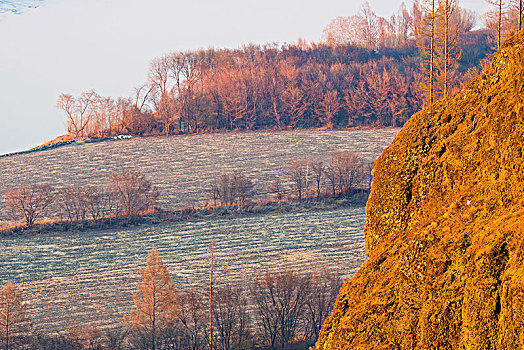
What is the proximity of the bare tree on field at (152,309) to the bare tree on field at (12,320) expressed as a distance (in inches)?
227

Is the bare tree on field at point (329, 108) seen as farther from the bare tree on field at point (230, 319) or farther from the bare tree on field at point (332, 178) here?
the bare tree on field at point (230, 319)

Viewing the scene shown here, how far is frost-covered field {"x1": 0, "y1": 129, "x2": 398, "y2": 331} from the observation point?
44.6 m

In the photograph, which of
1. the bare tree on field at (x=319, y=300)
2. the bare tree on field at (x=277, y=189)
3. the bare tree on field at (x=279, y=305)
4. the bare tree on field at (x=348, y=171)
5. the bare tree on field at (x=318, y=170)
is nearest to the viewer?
the bare tree on field at (x=279, y=305)

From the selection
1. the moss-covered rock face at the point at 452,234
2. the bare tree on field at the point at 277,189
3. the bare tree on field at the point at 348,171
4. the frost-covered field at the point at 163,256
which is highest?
the moss-covered rock face at the point at 452,234

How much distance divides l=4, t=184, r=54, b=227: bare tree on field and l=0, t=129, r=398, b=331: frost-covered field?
4839mm

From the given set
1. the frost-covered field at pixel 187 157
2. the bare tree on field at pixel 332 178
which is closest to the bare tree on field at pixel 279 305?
the bare tree on field at pixel 332 178

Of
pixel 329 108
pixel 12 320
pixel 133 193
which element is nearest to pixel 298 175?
pixel 133 193

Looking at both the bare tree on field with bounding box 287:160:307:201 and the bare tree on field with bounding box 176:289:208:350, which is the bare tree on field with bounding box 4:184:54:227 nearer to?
the bare tree on field with bounding box 287:160:307:201

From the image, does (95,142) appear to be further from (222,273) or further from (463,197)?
(463,197)

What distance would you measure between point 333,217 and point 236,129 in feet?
124

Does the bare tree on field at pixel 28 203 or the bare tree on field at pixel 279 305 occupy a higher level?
the bare tree on field at pixel 28 203

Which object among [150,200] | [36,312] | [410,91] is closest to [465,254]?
[36,312]

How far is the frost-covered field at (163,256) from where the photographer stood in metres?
43.2

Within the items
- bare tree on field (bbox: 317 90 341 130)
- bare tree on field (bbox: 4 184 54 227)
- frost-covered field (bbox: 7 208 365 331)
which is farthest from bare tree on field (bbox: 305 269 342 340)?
bare tree on field (bbox: 317 90 341 130)
